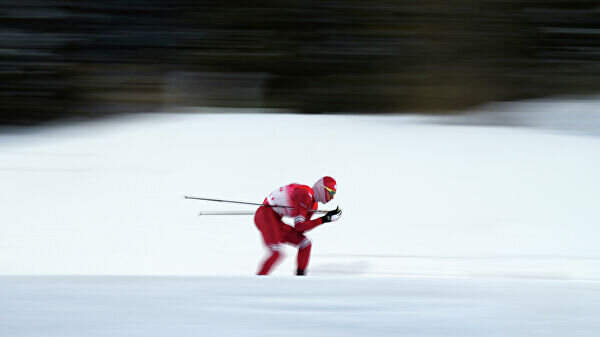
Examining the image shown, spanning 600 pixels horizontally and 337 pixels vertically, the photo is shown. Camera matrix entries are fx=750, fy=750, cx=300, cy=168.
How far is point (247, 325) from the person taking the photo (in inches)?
127

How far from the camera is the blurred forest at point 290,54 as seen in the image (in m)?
9.15

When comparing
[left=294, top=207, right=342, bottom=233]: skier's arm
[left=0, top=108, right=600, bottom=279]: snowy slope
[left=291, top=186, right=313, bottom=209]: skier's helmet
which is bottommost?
[left=0, top=108, right=600, bottom=279]: snowy slope

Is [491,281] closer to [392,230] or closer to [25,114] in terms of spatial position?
[392,230]

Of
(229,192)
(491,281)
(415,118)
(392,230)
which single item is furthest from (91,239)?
(415,118)

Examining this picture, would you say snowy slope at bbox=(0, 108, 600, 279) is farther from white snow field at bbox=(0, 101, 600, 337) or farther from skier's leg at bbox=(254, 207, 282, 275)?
skier's leg at bbox=(254, 207, 282, 275)

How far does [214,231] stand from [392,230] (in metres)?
1.44

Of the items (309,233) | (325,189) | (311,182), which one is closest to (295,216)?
(325,189)

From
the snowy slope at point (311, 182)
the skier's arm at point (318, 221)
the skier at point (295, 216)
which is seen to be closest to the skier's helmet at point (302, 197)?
the skier at point (295, 216)

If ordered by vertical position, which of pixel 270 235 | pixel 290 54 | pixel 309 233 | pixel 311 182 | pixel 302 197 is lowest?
pixel 309 233

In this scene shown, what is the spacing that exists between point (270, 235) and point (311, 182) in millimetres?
1887

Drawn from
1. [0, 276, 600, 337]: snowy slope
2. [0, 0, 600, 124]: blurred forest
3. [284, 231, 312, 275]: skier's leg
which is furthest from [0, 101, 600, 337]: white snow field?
[0, 0, 600, 124]: blurred forest

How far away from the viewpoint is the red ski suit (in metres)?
4.80

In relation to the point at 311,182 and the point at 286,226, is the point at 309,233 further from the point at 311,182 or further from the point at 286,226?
the point at 286,226

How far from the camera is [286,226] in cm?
501
